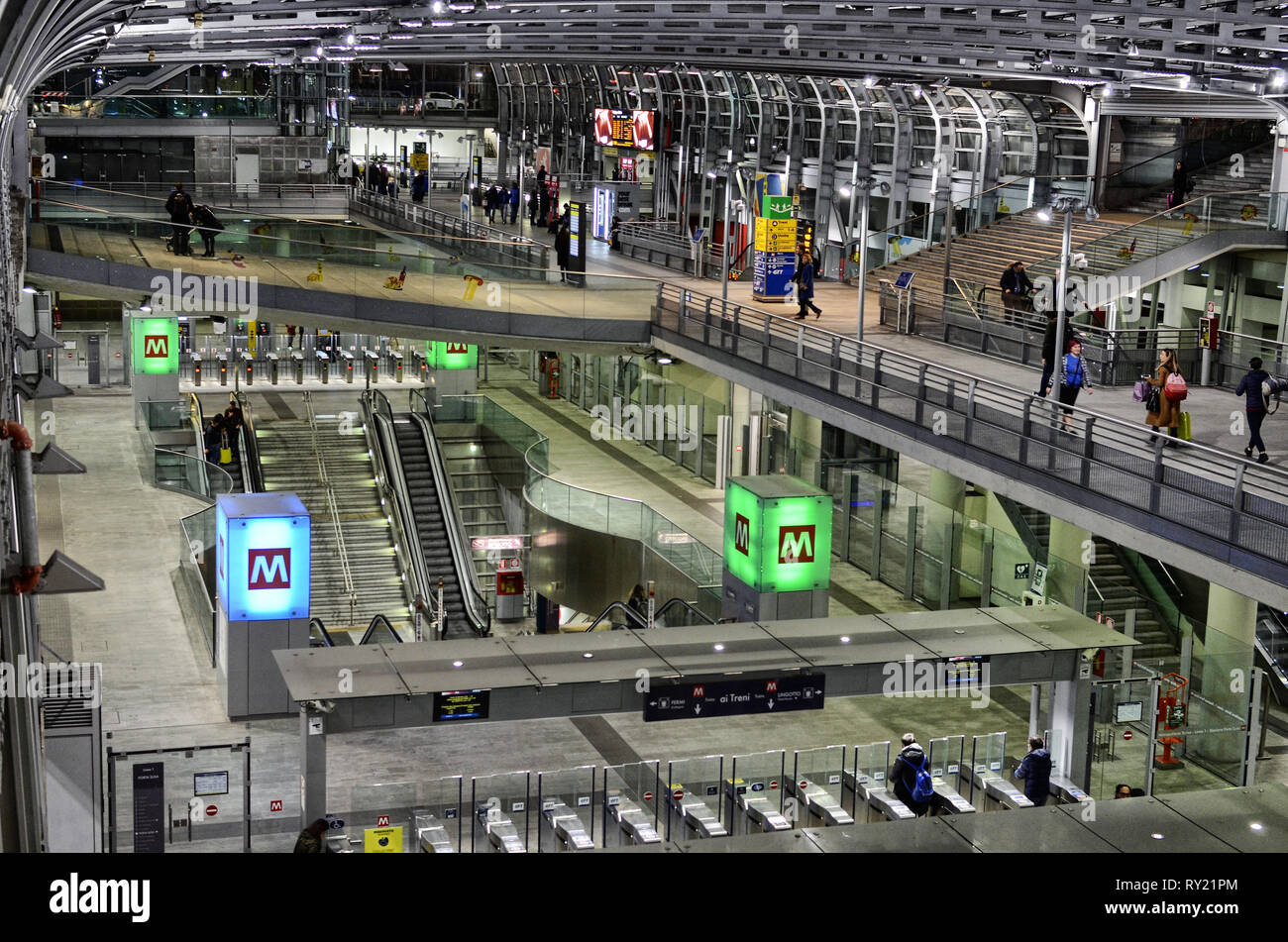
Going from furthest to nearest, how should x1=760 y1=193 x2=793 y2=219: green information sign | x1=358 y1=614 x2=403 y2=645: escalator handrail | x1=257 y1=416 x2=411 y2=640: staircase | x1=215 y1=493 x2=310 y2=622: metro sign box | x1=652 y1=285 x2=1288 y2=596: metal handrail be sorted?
x1=760 y1=193 x2=793 y2=219: green information sign < x1=257 y1=416 x2=411 y2=640: staircase < x1=358 y1=614 x2=403 y2=645: escalator handrail < x1=215 y1=493 x2=310 y2=622: metro sign box < x1=652 y1=285 x2=1288 y2=596: metal handrail

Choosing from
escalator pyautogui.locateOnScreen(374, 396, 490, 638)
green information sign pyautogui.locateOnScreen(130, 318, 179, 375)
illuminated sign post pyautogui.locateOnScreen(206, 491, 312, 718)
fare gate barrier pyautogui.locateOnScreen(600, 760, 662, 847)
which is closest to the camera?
fare gate barrier pyautogui.locateOnScreen(600, 760, 662, 847)

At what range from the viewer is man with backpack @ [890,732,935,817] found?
49.2 feet

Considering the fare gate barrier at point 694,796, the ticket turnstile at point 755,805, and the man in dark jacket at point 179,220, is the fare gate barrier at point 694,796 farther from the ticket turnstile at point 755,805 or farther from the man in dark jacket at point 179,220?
the man in dark jacket at point 179,220

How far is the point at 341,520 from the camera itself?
3275cm

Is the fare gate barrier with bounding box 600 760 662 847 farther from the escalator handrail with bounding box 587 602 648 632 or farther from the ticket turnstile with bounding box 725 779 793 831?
the escalator handrail with bounding box 587 602 648 632

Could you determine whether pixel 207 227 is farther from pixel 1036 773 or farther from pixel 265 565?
pixel 1036 773

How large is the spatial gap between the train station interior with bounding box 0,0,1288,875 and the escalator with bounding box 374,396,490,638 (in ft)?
0.46

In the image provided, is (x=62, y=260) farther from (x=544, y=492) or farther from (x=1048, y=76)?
(x=1048, y=76)

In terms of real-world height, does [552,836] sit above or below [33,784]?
below

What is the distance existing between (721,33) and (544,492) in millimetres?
9831

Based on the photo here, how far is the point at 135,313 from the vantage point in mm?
35094

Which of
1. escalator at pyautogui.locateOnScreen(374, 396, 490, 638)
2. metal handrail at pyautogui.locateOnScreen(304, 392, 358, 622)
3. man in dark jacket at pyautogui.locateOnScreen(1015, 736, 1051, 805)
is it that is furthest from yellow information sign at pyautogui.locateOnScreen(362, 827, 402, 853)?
metal handrail at pyautogui.locateOnScreen(304, 392, 358, 622)

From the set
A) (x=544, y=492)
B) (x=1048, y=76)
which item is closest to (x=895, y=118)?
(x=1048, y=76)

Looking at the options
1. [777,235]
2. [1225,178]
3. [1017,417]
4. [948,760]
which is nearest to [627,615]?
[1017,417]
